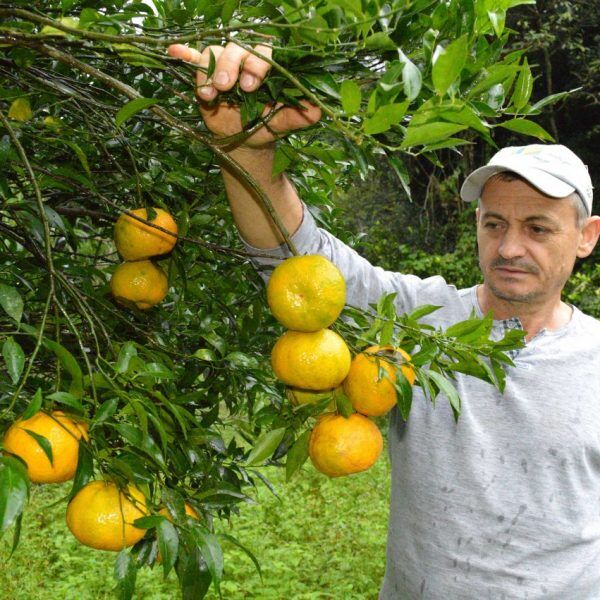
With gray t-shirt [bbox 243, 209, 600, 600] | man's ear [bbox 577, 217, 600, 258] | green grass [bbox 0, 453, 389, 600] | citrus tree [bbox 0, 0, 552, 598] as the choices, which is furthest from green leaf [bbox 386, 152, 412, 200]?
green grass [bbox 0, 453, 389, 600]

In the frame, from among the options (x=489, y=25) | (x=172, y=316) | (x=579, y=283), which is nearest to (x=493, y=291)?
(x=172, y=316)

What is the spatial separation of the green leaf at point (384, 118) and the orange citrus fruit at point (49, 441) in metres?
0.44

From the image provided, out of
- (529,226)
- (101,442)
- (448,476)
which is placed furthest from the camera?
(529,226)

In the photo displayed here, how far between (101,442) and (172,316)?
2.82ft

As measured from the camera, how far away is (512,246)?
1.70 metres

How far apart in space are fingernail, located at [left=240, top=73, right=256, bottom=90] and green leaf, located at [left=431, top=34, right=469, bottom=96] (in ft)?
0.81

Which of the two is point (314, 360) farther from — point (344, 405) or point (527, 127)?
point (527, 127)

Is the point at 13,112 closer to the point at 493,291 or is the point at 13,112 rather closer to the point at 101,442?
the point at 101,442

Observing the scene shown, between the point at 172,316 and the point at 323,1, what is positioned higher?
the point at 323,1

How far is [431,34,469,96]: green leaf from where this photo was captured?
611 millimetres

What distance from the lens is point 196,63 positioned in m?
0.85

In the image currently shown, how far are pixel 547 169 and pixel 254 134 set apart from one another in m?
0.89

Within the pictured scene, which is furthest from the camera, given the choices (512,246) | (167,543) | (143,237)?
(512,246)

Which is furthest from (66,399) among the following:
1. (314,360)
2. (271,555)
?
(271,555)
